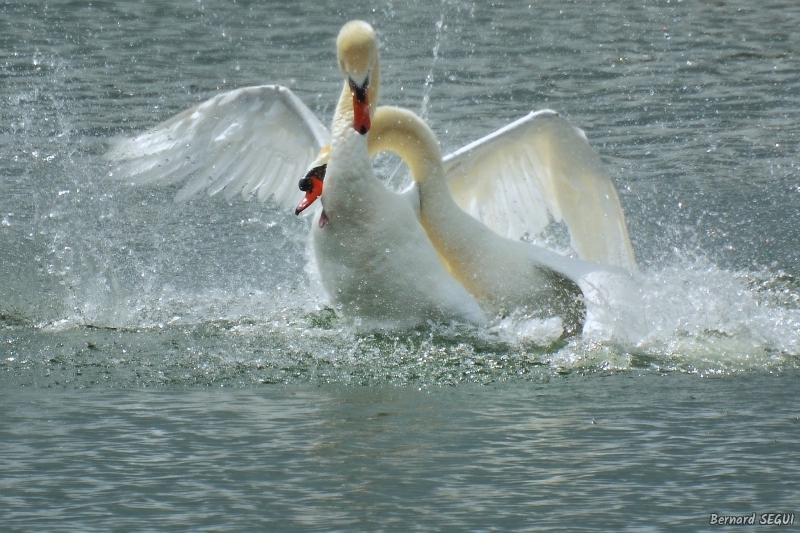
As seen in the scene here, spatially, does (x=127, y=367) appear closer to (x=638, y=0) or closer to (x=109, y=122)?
(x=109, y=122)

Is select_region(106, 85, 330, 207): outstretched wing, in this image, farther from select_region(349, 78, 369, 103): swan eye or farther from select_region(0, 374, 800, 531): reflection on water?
select_region(0, 374, 800, 531): reflection on water

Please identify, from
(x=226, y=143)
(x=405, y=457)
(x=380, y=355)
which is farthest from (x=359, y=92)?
(x=405, y=457)

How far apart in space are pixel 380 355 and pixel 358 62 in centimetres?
149

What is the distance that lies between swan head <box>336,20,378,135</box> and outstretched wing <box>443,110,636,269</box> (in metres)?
1.22

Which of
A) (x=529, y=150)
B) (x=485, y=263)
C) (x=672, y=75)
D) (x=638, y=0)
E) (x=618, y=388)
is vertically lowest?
(x=618, y=388)

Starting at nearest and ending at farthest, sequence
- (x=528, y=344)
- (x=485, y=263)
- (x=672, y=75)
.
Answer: (x=528, y=344) < (x=485, y=263) < (x=672, y=75)

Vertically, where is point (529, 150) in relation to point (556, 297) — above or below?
above

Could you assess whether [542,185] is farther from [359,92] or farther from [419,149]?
[359,92]

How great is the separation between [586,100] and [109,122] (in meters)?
4.79

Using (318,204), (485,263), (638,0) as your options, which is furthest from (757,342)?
(638,0)

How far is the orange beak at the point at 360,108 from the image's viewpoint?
266 inches

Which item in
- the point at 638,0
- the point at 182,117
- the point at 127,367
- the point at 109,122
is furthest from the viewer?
the point at 638,0

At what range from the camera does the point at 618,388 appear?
236 inches

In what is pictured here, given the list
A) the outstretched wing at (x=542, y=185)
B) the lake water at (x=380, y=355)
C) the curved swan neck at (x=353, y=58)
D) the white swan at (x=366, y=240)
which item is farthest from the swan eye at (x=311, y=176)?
the outstretched wing at (x=542, y=185)
